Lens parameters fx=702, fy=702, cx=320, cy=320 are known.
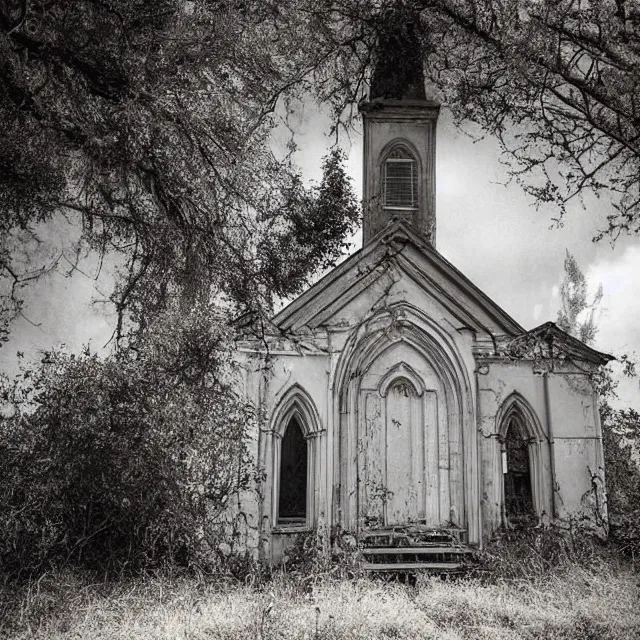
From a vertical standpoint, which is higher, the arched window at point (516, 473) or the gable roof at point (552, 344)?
the gable roof at point (552, 344)

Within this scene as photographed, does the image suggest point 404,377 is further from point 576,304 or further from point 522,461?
point 576,304

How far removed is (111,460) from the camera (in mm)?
7832

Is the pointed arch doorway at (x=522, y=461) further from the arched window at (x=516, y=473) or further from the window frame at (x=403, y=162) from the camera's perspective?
the window frame at (x=403, y=162)

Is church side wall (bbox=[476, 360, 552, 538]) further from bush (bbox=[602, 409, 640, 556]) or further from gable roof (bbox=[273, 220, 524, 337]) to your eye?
bush (bbox=[602, 409, 640, 556])

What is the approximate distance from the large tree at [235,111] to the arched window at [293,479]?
2.18 metres

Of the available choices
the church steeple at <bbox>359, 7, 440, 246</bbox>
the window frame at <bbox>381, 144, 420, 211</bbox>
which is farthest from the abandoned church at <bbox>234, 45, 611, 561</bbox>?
the window frame at <bbox>381, 144, 420, 211</bbox>

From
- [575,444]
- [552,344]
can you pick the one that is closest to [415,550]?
[575,444]

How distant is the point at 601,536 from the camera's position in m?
9.68

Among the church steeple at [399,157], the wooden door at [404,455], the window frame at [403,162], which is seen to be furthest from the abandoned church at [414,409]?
the window frame at [403,162]

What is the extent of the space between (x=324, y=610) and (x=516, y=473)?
13.9ft

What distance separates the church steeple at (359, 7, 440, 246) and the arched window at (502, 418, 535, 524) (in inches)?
145

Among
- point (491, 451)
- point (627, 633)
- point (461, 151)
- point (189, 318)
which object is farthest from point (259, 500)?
point (461, 151)

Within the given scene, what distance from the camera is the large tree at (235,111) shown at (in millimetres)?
8312

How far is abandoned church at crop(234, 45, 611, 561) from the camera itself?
9.84 meters
